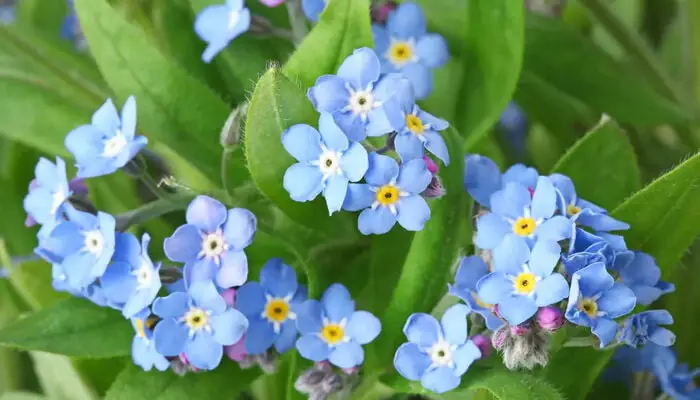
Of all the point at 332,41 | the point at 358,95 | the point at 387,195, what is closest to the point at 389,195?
the point at 387,195

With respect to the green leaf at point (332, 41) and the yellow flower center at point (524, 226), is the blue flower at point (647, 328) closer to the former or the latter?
the yellow flower center at point (524, 226)

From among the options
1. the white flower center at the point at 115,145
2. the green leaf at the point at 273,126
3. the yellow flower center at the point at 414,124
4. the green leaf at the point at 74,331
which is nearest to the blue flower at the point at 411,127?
the yellow flower center at the point at 414,124

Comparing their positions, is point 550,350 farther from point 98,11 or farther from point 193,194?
point 98,11

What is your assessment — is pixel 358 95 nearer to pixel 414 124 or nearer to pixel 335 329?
pixel 414 124

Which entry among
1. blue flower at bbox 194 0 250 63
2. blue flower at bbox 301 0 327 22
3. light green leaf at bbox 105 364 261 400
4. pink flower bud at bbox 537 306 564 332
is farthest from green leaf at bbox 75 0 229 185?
pink flower bud at bbox 537 306 564 332

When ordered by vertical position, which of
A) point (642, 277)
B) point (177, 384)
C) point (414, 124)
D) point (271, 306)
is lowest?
point (177, 384)
